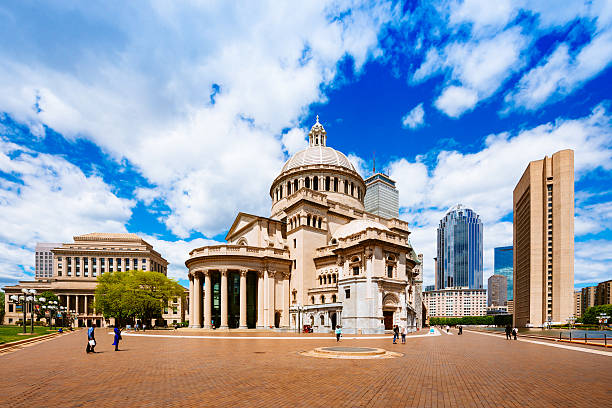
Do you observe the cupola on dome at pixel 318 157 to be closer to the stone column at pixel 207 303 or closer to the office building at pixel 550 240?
the stone column at pixel 207 303

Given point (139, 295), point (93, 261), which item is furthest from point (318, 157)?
point (93, 261)

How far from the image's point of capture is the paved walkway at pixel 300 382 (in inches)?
465

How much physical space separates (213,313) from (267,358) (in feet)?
150

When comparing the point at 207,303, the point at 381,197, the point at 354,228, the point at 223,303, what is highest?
the point at 381,197

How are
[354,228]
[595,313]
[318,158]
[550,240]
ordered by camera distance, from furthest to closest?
[550,240]
[595,313]
[318,158]
[354,228]

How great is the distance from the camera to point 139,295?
63.2 m

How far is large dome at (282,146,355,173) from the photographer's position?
275 feet

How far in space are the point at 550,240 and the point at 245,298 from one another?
110m

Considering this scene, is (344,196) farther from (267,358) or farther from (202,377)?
(202,377)

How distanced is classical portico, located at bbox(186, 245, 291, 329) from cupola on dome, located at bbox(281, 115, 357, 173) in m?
27.4

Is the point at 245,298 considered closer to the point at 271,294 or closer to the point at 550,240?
the point at 271,294

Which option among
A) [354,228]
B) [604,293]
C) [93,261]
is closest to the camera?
[354,228]

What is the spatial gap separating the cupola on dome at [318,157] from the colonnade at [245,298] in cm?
2963

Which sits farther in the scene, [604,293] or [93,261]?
[604,293]
